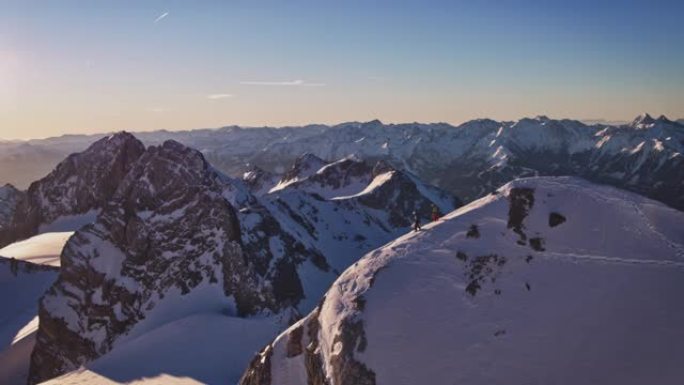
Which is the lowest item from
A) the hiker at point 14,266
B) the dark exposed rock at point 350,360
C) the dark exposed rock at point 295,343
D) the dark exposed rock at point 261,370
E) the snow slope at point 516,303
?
the hiker at point 14,266

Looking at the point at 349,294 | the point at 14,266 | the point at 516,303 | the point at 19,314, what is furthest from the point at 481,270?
the point at 14,266

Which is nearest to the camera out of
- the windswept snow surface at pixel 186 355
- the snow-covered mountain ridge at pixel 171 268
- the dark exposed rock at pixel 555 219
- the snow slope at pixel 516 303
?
the snow slope at pixel 516 303

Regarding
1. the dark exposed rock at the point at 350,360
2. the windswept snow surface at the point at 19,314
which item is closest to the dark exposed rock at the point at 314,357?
the dark exposed rock at the point at 350,360

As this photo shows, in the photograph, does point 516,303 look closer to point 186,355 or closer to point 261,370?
point 261,370

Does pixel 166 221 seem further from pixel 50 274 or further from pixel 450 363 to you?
pixel 450 363

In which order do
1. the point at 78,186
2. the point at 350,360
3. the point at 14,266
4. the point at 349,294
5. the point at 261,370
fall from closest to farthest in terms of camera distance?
the point at 350,360 → the point at 349,294 → the point at 261,370 → the point at 14,266 → the point at 78,186

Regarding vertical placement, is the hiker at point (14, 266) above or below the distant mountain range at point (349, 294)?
below

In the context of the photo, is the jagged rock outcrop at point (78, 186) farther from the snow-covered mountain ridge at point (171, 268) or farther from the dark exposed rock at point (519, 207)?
the dark exposed rock at point (519, 207)
